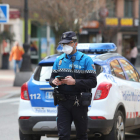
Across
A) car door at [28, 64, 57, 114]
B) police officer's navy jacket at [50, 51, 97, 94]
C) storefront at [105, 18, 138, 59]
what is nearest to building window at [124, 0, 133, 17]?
storefront at [105, 18, 138, 59]

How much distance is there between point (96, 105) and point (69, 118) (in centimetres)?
108

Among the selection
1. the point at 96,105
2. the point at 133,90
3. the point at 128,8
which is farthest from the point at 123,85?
the point at 128,8

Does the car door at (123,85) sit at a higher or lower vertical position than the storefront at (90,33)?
lower

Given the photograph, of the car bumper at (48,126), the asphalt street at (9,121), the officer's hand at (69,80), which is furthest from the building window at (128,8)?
the officer's hand at (69,80)

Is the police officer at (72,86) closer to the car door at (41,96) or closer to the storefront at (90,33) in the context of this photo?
the car door at (41,96)

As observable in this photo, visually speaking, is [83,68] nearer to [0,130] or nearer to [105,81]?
[105,81]

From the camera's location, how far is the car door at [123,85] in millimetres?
6836

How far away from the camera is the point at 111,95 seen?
21.1 ft

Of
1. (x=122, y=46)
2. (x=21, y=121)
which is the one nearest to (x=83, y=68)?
(x=21, y=121)

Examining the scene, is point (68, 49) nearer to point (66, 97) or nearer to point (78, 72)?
point (78, 72)

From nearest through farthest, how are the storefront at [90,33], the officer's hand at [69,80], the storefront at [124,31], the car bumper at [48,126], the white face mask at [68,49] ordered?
1. the officer's hand at [69,80]
2. the white face mask at [68,49]
3. the car bumper at [48,126]
4. the storefront at [90,33]
5. the storefront at [124,31]

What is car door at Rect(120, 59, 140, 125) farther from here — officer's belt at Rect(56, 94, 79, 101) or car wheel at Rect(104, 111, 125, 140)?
officer's belt at Rect(56, 94, 79, 101)

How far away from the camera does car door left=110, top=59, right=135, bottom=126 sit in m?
6.84

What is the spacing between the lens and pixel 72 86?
5.30 meters
